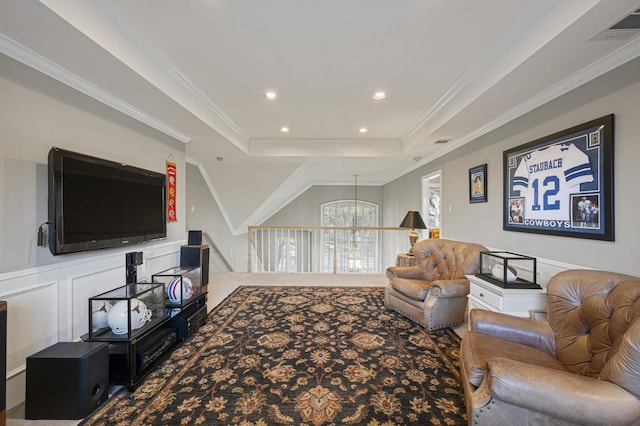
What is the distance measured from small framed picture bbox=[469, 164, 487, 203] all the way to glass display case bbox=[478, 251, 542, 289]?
95 centimetres

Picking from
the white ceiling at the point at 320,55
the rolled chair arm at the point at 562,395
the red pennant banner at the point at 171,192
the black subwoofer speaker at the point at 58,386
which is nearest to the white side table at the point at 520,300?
→ the rolled chair arm at the point at 562,395

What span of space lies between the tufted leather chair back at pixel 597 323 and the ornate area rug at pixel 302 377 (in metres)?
0.79

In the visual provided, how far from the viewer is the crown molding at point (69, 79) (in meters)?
1.78

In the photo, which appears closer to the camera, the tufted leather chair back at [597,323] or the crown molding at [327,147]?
the tufted leather chair back at [597,323]

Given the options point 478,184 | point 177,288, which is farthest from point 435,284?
point 177,288

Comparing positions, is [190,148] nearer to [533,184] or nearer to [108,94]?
[108,94]

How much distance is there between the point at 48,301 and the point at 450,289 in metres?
3.61

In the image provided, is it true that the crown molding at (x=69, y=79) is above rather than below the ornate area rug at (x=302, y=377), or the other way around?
above

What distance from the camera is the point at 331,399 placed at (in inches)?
73.6

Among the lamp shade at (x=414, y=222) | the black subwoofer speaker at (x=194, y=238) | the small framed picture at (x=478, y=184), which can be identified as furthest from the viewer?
the lamp shade at (x=414, y=222)

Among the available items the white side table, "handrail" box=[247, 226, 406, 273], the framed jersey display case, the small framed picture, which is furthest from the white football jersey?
"handrail" box=[247, 226, 406, 273]

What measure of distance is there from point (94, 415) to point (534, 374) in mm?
2567

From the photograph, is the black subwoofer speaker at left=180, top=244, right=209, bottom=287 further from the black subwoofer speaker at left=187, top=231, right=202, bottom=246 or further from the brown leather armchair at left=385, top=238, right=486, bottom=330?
the brown leather armchair at left=385, top=238, right=486, bottom=330

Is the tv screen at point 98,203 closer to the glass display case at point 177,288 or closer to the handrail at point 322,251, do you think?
the glass display case at point 177,288
